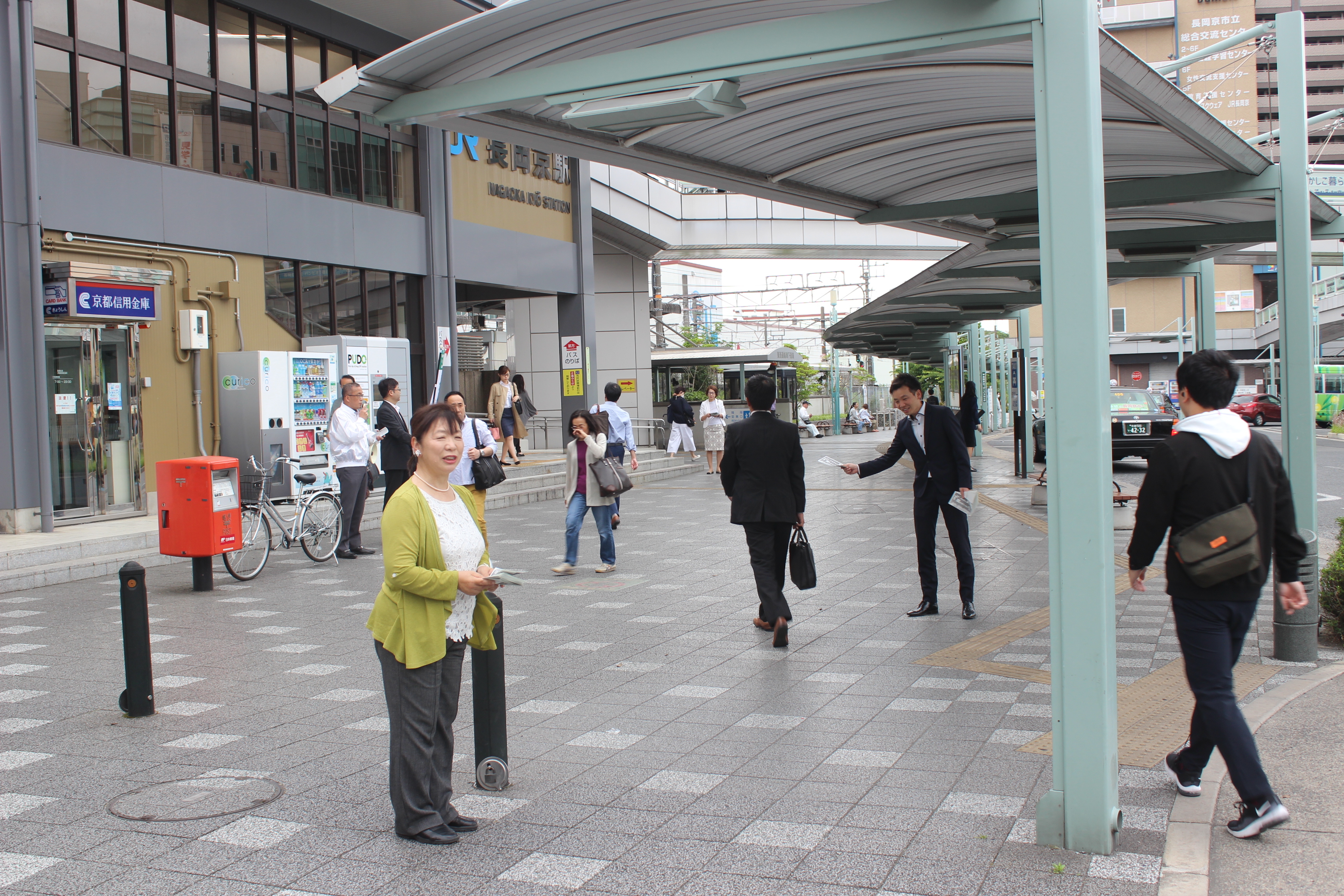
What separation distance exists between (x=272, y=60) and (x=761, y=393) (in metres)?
12.2

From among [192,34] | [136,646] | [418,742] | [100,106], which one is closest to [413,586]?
[418,742]

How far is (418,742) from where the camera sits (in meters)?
3.85

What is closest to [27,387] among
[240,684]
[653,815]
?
[240,684]

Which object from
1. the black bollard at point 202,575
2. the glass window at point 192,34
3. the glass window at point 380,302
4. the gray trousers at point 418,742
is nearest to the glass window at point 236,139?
the glass window at point 192,34

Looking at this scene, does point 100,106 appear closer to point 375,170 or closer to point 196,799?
point 375,170

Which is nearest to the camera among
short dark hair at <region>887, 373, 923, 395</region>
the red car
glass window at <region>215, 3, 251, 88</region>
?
short dark hair at <region>887, 373, 923, 395</region>

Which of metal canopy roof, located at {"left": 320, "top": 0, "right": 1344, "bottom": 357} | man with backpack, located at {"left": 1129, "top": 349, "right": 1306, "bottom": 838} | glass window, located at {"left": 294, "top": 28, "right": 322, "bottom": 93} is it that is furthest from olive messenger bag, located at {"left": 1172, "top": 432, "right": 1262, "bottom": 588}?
glass window, located at {"left": 294, "top": 28, "right": 322, "bottom": 93}

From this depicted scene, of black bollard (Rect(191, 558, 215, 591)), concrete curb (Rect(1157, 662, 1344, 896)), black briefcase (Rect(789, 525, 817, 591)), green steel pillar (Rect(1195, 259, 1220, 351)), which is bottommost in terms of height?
concrete curb (Rect(1157, 662, 1344, 896))

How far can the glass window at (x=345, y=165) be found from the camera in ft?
55.5

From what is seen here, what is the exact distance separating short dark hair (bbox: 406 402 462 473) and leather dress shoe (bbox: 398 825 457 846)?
4.26ft

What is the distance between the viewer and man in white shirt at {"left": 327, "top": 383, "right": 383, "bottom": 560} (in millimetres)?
11047

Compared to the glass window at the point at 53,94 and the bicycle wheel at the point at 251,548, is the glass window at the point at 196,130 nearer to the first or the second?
the glass window at the point at 53,94

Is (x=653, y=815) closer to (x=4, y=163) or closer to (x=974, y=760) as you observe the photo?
(x=974, y=760)

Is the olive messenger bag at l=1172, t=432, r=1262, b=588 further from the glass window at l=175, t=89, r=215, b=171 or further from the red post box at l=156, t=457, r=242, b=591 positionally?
the glass window at l=175, t=89, r=215, b=171
